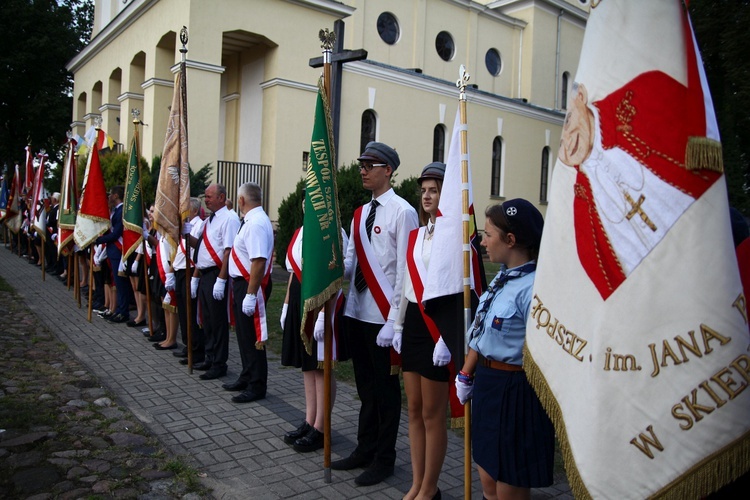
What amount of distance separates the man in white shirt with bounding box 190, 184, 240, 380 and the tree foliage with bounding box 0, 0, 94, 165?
3145 cm

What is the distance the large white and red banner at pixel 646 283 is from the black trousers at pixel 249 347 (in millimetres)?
4332

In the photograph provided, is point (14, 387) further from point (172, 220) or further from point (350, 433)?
point (350, 433)

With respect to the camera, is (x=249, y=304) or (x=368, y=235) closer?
(x=368, y=235)

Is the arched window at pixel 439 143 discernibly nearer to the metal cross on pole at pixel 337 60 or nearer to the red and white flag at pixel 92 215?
the red and white flag at pixel 92 215

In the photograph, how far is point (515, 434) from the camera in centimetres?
289

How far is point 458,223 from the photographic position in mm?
3473

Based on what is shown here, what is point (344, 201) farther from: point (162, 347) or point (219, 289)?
point (219, 289)

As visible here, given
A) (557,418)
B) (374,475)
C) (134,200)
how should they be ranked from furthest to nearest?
(134,200), (374,475), (557,418)

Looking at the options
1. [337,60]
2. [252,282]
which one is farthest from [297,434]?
[337,60]

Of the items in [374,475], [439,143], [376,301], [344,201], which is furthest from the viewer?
[439,143]

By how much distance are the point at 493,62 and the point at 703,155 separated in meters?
28.1

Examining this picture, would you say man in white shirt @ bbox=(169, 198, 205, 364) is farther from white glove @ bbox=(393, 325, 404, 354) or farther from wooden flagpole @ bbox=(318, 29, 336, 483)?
white glove @ bbox=(393, 325, 404, 354)

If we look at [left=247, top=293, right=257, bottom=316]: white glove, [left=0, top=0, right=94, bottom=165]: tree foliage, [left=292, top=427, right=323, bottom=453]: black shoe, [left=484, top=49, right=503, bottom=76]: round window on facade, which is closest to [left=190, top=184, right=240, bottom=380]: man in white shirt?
[left=247, top=293, right=257, bottom=316]: white glove

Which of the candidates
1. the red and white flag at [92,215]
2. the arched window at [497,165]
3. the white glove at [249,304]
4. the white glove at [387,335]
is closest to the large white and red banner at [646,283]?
the white glove at [387,335]
